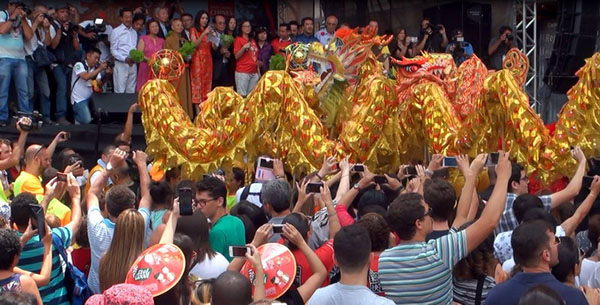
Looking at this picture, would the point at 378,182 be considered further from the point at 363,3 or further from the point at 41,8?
the point at 363,3

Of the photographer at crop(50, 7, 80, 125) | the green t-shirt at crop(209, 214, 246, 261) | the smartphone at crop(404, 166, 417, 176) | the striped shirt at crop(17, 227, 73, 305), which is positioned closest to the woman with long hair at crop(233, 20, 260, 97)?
the photographer at crop(50, 7, 80, 125)

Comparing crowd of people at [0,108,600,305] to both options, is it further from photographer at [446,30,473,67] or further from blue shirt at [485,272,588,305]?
photographer at [446,30,473,67]

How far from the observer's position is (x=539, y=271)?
3.78m

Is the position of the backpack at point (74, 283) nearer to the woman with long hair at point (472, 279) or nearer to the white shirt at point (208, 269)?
the white shirt at point (208, 269)

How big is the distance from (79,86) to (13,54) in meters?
0.88

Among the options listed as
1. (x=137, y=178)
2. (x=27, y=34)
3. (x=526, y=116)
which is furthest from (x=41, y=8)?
(x=526, y=116)

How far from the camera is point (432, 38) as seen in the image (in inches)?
497

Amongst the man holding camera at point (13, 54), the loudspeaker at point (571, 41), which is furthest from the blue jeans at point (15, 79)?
the loudspeaker at point (571, 41)

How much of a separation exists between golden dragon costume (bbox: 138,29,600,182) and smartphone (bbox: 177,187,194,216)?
3.55 m

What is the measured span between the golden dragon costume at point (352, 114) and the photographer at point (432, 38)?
3.58 metres

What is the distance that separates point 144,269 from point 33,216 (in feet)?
2.43

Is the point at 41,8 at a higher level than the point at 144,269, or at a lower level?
higher

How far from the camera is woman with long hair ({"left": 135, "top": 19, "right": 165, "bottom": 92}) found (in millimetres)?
11203

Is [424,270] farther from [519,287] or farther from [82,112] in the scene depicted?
[82,112]
